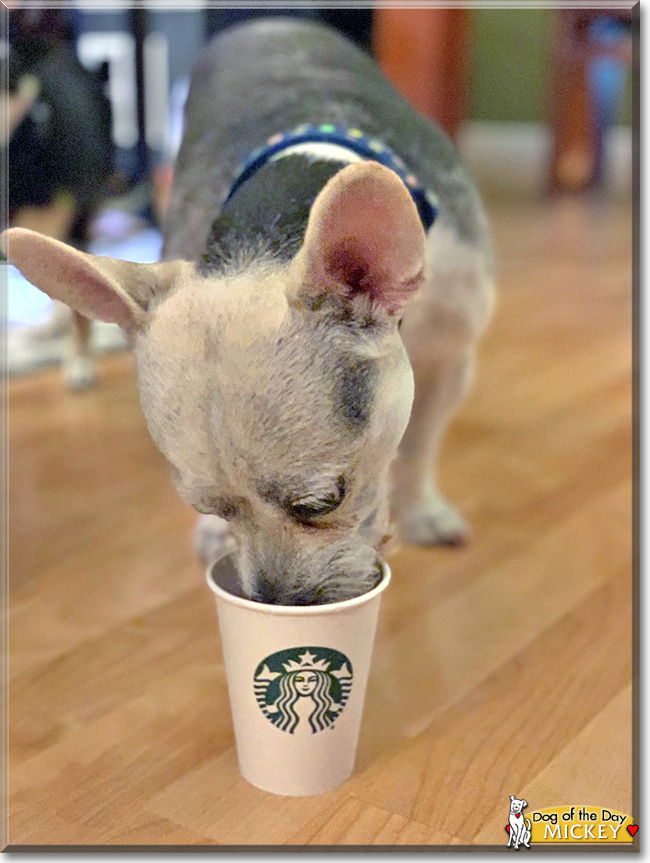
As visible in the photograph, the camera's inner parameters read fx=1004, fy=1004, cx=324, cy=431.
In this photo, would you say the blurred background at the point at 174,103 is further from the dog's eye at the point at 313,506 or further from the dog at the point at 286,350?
the dog's eye at the point at 313,506

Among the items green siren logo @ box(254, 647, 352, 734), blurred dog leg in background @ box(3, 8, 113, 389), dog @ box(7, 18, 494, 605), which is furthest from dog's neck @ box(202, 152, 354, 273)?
blurred dog leg in background @ box(3, 8, 113, 389)

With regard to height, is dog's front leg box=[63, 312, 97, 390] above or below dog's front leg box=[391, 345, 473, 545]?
below

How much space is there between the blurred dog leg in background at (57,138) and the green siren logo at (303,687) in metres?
2.16

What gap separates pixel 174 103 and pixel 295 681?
4.23 meters

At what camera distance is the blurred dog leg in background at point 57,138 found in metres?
3.02

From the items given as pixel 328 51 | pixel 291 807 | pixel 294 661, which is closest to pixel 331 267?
pixel 294 661

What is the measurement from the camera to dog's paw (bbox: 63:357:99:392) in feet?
11.9

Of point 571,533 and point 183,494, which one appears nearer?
point 183,494

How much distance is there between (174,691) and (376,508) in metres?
0.58

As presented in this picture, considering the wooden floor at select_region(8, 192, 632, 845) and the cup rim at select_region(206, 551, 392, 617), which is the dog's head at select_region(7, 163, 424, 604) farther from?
the wooden floor at select_region(8, 192, 632, 845)

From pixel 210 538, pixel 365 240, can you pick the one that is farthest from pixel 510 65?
pixel 365 240

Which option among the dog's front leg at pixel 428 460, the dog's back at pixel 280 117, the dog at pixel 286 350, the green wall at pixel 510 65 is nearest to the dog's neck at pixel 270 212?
the dog at pixel 286 350

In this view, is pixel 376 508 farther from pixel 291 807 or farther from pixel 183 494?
pixel 291 807

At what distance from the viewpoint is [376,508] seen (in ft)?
4.86
